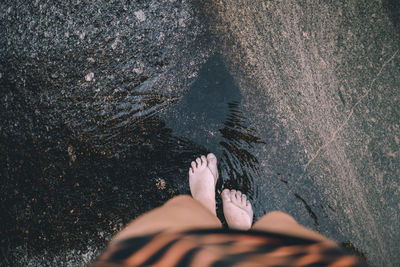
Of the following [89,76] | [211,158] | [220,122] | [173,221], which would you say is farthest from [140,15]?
[173,221]

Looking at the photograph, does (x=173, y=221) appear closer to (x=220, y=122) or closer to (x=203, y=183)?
(x=203, y=183)

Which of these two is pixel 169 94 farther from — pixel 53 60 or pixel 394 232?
pixel 394 232

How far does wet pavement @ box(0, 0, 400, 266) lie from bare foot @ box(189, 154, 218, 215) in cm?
9

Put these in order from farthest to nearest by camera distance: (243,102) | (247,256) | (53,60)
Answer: (243,102) < (53,60) < (247,256)

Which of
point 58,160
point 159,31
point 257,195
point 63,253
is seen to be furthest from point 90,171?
point 257,195

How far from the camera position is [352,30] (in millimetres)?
1708

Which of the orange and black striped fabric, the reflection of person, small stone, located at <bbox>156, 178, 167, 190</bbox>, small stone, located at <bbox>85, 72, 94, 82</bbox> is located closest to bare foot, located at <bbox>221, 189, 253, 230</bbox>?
small stone, located at <bbox>156, 178, 167, 190</bbox>

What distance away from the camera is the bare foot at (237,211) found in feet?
5.31

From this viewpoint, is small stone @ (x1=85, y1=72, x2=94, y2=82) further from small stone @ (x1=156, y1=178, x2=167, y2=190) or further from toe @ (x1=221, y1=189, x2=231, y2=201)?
toe @ (x1=221, y1=189, x2=231, y2=201)

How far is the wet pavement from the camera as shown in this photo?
1.58 metres

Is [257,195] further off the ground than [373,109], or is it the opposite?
[373,109]

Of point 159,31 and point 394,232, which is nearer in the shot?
point 159,31

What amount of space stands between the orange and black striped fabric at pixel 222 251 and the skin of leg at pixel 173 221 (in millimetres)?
69

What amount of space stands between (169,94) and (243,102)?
538mm
